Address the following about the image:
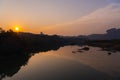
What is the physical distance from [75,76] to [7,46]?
47983 mm

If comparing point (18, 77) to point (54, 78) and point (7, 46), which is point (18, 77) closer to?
point (54, 78)

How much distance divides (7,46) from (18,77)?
4265 cm

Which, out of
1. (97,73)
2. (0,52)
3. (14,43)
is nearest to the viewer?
(97,73)

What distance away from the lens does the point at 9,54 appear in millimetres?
86125

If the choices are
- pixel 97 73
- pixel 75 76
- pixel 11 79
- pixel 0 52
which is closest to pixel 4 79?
pixel 11 79

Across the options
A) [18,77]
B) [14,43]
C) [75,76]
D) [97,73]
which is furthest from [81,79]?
[14,43]

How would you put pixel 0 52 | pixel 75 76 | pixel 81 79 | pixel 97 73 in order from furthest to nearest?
pixel 0 52 → pixel 97 73 → pixel 75 76 → pixel 81 79

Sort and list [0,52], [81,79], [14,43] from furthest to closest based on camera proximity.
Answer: [14,43] < [0,52] < [81,79]

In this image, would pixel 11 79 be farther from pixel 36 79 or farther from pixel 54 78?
pixel 54 78

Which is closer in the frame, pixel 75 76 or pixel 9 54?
pixel 75 76

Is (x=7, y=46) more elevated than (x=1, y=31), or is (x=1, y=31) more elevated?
(x=1, y=31)

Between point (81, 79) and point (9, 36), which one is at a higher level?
point (9, 36)

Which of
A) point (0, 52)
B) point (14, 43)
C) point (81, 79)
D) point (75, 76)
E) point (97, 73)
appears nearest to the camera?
point (81, 79)

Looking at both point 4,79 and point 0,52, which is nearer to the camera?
point 4,79
